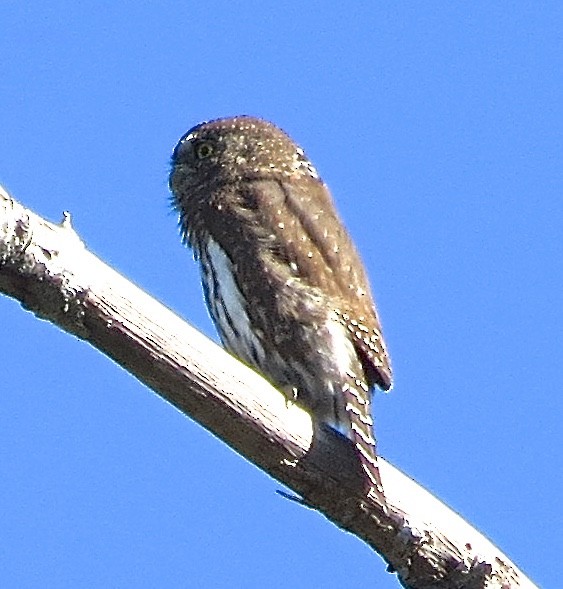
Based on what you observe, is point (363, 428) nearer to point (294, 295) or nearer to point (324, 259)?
point (294, 295)

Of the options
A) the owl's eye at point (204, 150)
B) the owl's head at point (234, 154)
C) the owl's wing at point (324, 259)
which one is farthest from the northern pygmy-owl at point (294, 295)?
the owl's eye at point (204, 150)

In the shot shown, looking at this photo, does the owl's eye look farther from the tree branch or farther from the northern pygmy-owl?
the tree branch

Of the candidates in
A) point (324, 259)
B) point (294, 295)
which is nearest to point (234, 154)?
point (324, 259)

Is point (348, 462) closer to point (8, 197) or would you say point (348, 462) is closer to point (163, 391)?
point (163, 391)

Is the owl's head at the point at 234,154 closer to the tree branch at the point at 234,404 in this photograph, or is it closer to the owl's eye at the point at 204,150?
the owl's eye at the point at 204,150

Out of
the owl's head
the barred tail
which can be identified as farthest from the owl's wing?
the owl's head
